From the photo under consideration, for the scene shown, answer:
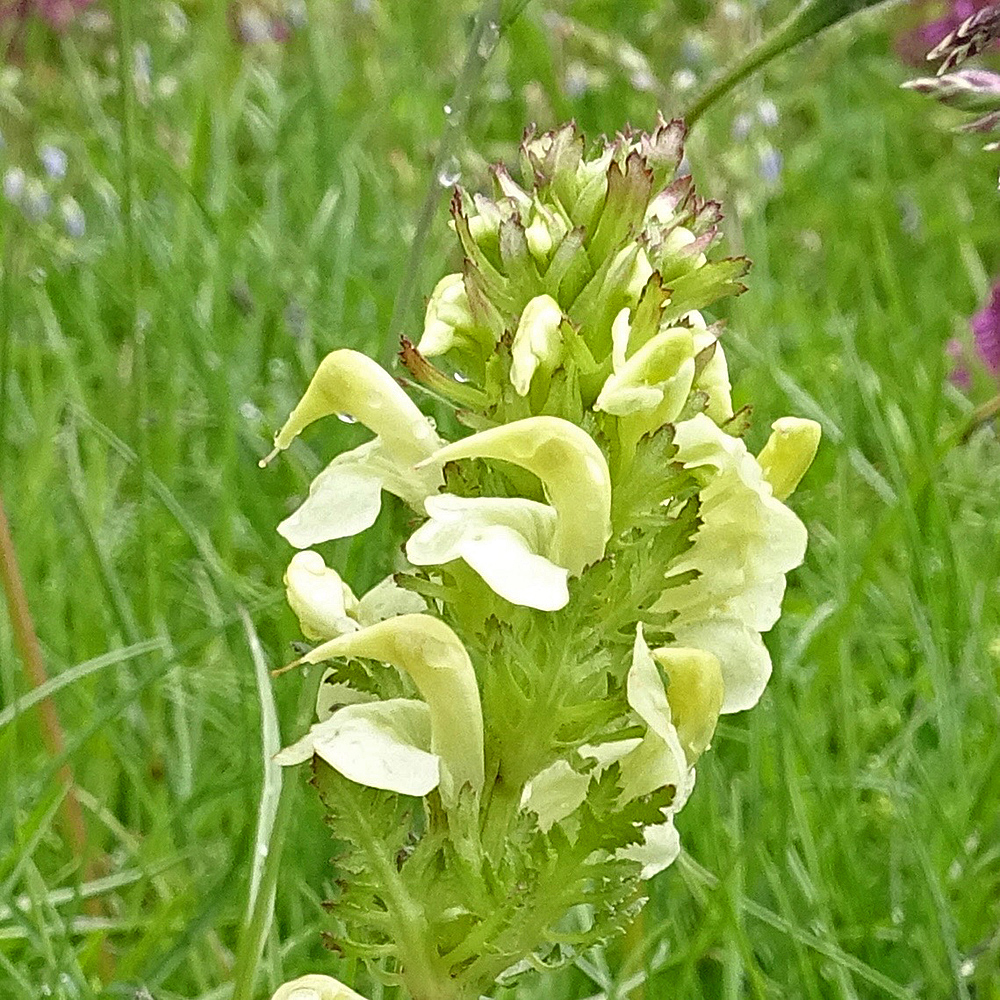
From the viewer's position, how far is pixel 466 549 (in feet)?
1.06

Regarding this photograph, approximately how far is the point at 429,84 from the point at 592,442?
1726 millimetres

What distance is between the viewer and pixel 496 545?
330mm

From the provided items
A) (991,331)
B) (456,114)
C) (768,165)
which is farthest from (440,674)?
(768,165)

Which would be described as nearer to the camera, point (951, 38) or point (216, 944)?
point (951, 38)

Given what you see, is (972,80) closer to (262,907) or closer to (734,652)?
(734,652)

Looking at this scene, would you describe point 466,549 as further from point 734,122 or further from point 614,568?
point 734,122

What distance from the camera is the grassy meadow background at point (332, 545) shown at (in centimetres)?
66

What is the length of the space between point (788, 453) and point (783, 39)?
5.0 inches

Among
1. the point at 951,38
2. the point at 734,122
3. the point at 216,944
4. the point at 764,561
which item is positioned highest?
the point at 734,122

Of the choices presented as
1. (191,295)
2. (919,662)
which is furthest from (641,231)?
(191,295)

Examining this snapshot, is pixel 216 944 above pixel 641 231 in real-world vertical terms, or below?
below

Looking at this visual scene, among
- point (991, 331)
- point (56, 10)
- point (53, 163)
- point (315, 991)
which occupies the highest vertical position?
point (56, 10)

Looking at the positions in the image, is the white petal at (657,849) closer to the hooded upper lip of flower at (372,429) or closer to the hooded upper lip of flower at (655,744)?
the hooded upper lip of flower at (655,744)

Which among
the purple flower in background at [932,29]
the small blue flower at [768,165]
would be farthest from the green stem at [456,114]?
the small blue flower at [768,165]
